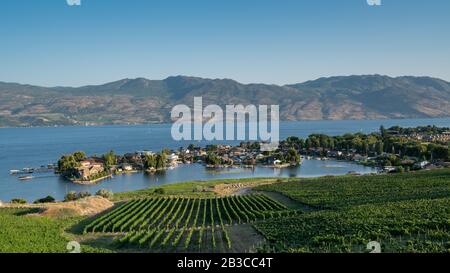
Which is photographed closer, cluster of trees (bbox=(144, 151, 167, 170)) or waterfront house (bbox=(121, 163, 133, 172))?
waterfront house (bbox=(121, 163, 133, 172))

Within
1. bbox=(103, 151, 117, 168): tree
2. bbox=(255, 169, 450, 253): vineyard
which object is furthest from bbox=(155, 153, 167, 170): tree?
bbox=(255, 169, 450, 253): vineyard

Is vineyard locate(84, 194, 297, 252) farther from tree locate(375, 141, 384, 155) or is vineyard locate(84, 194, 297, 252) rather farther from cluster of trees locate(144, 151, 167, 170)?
tree locate(375, 141, 384, 155)

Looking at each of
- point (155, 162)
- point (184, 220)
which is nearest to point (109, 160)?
point (155, 162)

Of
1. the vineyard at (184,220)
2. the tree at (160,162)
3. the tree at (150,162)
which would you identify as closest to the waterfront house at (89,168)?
the tree at (150,162)

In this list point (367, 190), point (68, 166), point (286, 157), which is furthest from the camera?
point (286, 157)

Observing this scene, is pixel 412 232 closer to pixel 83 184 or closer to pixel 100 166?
pixel 83 184

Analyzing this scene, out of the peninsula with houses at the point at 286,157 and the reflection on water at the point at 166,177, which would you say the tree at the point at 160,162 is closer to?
the peninsula with houses at the point at 286,157

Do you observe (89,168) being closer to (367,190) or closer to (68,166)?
(68,166)
